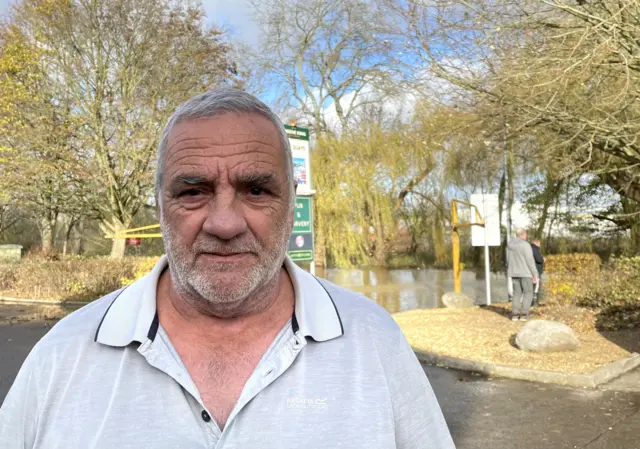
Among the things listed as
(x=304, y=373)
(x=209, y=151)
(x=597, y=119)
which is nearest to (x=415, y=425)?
(x=304, y=373)

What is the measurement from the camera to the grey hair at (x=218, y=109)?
169cm

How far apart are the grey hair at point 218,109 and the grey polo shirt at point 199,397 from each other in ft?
1.35

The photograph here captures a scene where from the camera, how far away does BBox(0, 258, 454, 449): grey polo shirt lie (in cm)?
148

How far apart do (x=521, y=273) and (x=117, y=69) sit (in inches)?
695

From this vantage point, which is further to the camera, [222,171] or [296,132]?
[296,132]

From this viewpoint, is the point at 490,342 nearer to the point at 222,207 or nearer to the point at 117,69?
the point at 222,207

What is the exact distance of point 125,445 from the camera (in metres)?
1.46

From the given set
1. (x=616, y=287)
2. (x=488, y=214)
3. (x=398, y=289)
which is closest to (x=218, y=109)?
(x=616, y=287)

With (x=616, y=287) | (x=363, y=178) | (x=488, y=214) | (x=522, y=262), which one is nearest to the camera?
(x=522, y=262)

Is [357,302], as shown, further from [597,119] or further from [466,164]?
[466,164]

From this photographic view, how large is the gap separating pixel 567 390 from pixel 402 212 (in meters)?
20.7

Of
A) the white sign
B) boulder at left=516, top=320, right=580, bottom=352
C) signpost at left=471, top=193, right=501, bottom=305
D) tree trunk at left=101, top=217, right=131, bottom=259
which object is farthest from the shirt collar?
tree trunk at left=101, top=217, right=131, bottom=259

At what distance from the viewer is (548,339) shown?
29.6 feet

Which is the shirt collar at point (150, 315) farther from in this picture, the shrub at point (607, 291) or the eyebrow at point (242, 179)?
the shrub at point (607, 291)
